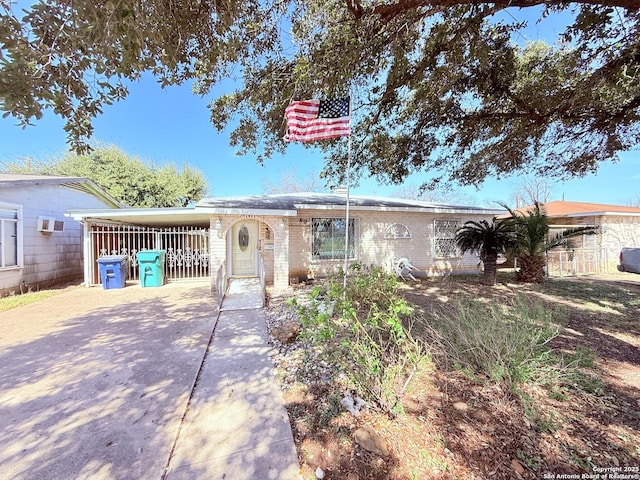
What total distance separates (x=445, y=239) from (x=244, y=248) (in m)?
8.73

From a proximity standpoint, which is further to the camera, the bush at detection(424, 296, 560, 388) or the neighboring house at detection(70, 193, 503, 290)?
the neighboring house at detection(70, 193, 503, 290)

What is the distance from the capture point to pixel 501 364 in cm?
289

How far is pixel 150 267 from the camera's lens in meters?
9.30

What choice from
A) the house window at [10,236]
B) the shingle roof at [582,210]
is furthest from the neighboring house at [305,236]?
the shingle roof at [582,210]

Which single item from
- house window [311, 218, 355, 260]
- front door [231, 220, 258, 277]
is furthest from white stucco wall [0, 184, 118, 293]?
house window [311, 218, 355, 260]

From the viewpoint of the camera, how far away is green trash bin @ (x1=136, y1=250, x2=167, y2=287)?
922cm

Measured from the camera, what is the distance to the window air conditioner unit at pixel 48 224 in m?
8.92

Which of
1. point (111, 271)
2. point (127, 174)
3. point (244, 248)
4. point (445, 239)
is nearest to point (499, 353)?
point (244, 248)

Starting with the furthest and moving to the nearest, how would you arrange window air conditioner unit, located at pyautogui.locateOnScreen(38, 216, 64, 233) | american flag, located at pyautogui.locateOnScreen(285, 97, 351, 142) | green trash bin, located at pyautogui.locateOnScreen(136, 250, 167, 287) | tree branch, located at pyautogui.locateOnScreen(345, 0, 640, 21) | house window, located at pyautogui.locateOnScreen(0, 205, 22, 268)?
green trash bin, located at pyautogui.locateOnScreen(136, 250, 167, 287)
window air conditioner unit, located at pyautogui.locateOnScreen(38, 216, 64, 233)
house window, located at pyautogui.locateOnScreen(0, 205, 22, 268)
american flag, located at pyautogui.locateOnScreen(285, 97, 351, 142)
tree branch, located at pyautogui.locateOnScreen(345, 0, 640, 21)

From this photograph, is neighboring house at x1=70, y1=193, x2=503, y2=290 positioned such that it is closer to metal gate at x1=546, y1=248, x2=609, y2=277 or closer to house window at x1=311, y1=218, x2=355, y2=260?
house window at x1=311, y1=218, x2=355, y2=260

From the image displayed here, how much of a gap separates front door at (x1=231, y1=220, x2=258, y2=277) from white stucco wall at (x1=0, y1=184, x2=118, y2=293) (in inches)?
245

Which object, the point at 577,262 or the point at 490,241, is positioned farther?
the point at 577,262

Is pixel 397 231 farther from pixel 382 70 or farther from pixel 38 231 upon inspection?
pixel 38 231

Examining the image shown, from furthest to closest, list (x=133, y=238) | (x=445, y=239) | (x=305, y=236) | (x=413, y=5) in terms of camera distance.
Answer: (x=445, y=239) < (x=133, y=238) < (x=305, y=236) < (x=413, y=5)
